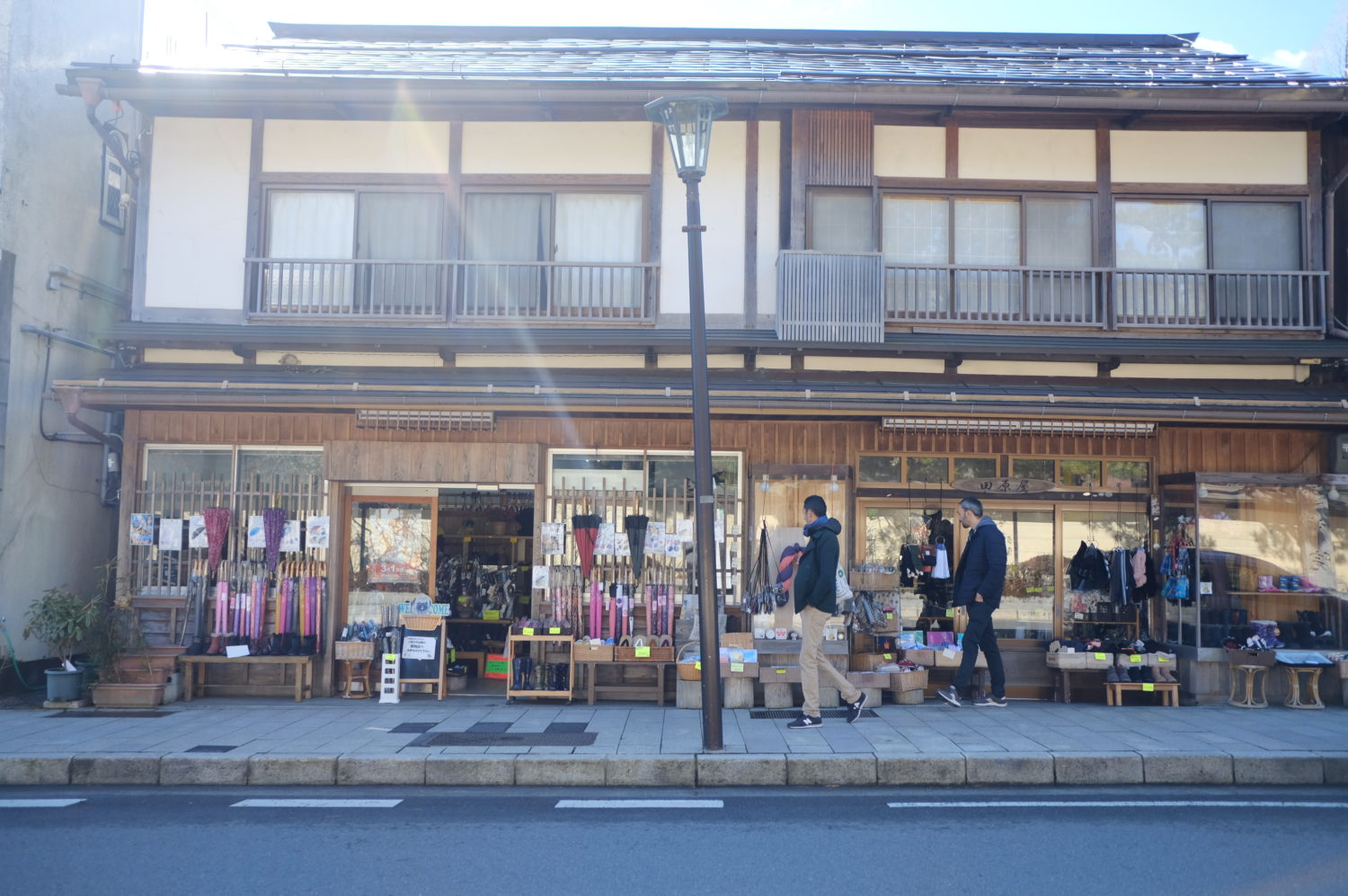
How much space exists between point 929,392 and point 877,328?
1009 mm

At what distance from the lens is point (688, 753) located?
8109mm

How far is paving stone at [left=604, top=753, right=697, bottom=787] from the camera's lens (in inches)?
310

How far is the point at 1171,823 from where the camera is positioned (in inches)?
262

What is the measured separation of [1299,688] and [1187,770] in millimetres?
4129

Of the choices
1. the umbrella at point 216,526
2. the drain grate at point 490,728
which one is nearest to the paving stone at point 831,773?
the drain grate at point 490,728

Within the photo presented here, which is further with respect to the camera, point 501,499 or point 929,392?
point 501,499

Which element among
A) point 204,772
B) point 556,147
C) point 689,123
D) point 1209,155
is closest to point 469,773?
point 204,772

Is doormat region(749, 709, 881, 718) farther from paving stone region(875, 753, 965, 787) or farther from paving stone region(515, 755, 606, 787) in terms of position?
paving stone region(515, 755, 606, 787)

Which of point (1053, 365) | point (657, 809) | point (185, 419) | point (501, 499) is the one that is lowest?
point (657, 809)

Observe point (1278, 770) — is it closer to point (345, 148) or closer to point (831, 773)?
point (831, 773)

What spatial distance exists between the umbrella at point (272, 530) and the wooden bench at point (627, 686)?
3.68 m

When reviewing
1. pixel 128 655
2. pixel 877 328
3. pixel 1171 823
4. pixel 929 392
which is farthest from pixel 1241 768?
pixel 128 655

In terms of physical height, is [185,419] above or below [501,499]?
above

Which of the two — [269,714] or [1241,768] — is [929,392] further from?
[269,714]
